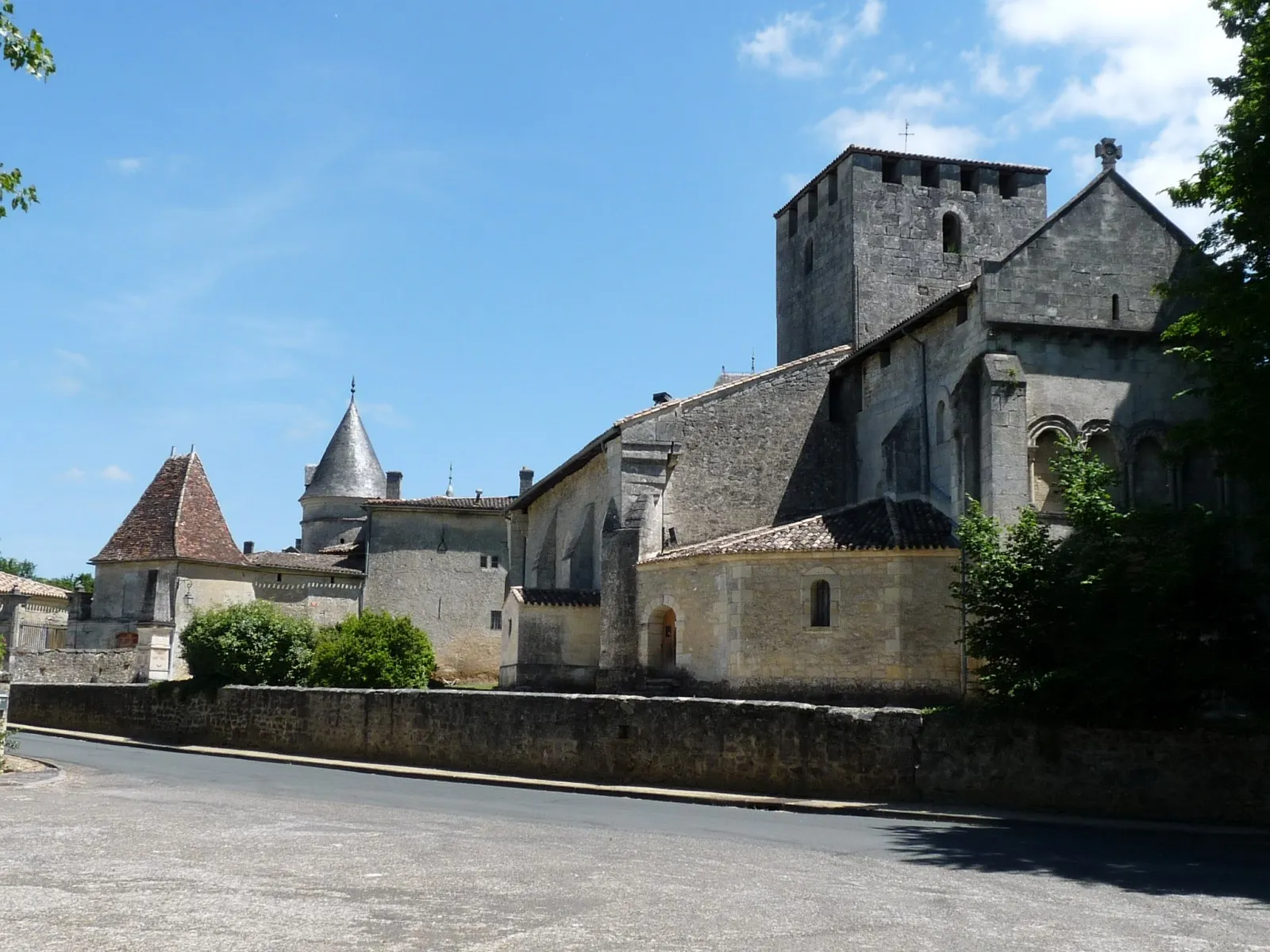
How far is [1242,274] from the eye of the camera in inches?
644

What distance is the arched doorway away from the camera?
24.7 meters

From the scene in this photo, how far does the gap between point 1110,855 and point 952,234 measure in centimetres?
2076

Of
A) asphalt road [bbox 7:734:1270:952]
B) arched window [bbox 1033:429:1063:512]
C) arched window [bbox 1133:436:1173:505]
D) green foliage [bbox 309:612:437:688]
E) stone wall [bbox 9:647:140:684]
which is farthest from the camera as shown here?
Result: stone wall [bbox 9:647:140:684]

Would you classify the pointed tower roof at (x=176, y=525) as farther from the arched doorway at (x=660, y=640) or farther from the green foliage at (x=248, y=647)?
the arched doorway at (x=660, y=640)

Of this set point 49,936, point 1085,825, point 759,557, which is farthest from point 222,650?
point 49,936

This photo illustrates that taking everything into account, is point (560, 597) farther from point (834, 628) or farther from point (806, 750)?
point (806, 750)

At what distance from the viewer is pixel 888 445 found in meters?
24.3

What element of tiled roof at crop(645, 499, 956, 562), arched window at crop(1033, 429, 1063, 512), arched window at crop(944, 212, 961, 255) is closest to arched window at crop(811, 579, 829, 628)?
tiled roof at crop(645, 499, 956, 562)

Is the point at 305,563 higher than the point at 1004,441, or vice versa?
the point at 1004,441

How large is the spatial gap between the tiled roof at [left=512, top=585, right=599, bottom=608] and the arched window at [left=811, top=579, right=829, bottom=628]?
6768 mm

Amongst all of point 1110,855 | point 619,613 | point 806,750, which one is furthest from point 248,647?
point 1110,855

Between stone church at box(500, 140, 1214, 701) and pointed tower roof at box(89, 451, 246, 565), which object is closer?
stone church at box(500, 140, 1214, 701)

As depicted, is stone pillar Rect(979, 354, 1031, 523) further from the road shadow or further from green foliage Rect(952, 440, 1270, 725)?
the road shadow

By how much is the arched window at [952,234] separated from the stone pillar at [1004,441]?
8922 mm
